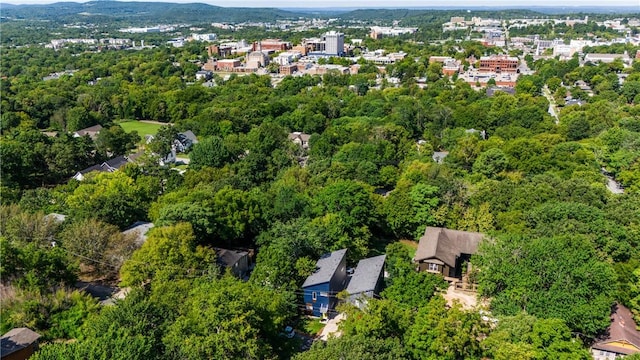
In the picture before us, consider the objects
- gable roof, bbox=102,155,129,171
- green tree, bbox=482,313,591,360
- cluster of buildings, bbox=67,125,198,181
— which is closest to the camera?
green tree, bbox=482,313,591,360

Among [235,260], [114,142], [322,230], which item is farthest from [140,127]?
[322,230]

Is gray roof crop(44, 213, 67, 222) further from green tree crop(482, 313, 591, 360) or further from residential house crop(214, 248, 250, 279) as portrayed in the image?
green tree crop(482, 313, 591, 360)

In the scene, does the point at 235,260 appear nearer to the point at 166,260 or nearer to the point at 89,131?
the point at 166,260

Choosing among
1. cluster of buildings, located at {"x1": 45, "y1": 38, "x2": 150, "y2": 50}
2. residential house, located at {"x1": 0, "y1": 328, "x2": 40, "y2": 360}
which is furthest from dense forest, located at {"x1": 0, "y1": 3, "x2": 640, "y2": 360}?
cluster of buildings, located at {"x1": 45, "y1": 38, "x2": 150, "y2": 50}

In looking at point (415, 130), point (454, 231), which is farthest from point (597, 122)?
point (454, 231)

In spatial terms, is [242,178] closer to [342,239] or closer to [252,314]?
[342,239]

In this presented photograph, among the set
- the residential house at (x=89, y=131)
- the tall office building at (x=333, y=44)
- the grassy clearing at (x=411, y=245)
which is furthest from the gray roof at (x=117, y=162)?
the tall office building at (x=333, y=44)
